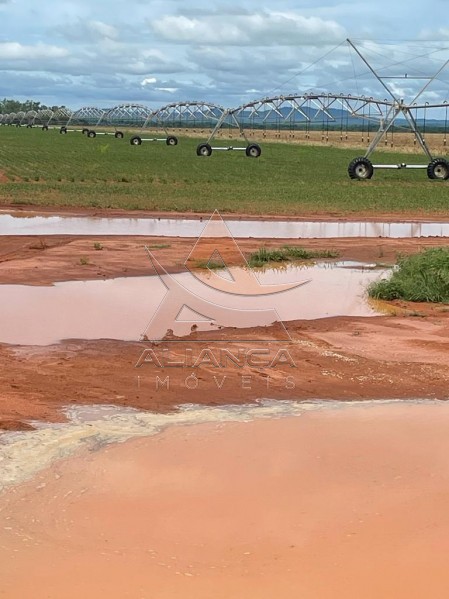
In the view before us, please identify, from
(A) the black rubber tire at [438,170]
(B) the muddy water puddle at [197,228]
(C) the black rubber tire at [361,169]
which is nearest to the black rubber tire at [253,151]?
(A) the black rubber tire at [438,170]

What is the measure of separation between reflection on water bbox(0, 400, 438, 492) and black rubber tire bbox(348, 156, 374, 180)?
32.0 metres

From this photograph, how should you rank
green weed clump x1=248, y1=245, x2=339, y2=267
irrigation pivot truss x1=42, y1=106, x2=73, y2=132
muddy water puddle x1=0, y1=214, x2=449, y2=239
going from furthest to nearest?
irrigation pivot truss x1=42, y1=106, x2=73, y2=132 → muddy water puddle x1=0, y1=214, x2=449, y2=239 → green weed clump x1=248, y1=245, x2=339, y2=267

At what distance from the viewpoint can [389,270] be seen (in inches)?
681

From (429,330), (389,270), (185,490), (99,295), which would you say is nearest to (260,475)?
(185,490)

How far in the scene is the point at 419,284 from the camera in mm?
14477

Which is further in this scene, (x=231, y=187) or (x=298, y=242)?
(x=231, y=187)

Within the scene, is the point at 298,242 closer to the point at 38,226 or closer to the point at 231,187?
the point at 38,226

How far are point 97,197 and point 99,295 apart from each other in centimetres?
1728

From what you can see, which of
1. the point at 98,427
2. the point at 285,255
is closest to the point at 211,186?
the point at 285,255

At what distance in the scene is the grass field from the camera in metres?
29.5

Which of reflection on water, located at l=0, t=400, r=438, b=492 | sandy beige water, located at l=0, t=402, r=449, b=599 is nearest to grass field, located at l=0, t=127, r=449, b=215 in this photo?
reflection on water, located at l=0, t=400, r=438, b=492

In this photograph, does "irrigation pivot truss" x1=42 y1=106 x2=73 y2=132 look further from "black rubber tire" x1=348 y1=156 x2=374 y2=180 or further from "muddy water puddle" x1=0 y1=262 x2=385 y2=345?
"muddy water puddle" x1=0 y1=262 x2=385 y2=345

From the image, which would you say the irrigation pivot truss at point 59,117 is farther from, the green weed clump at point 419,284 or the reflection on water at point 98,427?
the reflection on water at point 98,427

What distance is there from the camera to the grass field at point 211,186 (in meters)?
29.5
